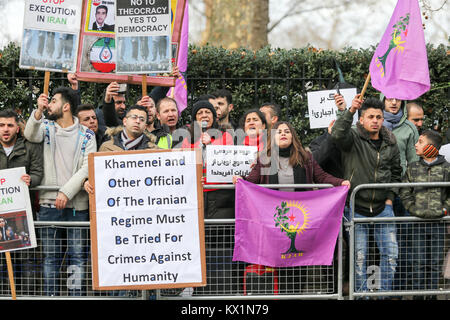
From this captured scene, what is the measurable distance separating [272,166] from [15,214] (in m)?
2.61

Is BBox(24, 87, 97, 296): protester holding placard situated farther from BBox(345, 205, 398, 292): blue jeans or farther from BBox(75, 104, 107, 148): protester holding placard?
BBox(345, 205, 398, 292): blue jeans

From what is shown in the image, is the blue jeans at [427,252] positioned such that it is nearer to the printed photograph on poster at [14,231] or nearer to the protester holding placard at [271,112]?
the protester holding placard at [271,112]

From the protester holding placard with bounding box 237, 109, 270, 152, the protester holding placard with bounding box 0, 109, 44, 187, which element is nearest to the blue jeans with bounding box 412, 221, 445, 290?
the protester holding placard with bounding box 237, 109, 270, 152

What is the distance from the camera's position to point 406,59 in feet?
25.4

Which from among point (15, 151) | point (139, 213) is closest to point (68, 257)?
point (139, 213)

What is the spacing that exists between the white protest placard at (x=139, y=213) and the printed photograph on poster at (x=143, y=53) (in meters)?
1.12

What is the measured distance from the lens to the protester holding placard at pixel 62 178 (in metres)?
7.12

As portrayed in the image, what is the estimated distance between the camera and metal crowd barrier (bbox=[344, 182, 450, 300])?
286 inches

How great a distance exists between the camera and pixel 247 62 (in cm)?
1077

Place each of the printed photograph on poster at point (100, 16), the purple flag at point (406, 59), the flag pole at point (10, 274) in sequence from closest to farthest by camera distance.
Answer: the flag pole at point (10, 274)
the purple flag at point (406, 59)
the printed photograph on poster at point (100, 16)

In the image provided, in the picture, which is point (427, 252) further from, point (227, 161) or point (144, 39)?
point (144, 39)

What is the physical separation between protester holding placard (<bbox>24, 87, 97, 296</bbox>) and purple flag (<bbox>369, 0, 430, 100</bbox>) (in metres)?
3.30

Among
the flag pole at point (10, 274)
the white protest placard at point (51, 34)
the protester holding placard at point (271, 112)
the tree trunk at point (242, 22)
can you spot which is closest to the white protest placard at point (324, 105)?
the protester holding placard at point (271, 112)
